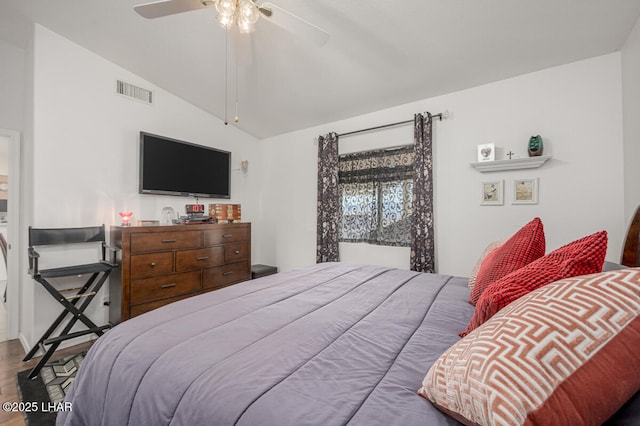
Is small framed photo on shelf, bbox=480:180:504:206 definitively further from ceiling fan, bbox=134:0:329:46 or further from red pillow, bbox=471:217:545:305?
ceiling fan, bbox=134:0:329:46

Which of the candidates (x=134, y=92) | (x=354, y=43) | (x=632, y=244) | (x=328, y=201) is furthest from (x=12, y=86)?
(x=632, y=244)

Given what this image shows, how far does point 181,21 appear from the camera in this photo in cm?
235

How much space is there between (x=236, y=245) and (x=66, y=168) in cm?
179

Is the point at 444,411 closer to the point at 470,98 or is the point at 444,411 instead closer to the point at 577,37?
the point at 577,37

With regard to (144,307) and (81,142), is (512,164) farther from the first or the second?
(81,142)

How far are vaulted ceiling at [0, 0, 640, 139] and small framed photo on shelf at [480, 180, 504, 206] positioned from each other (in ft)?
3.25

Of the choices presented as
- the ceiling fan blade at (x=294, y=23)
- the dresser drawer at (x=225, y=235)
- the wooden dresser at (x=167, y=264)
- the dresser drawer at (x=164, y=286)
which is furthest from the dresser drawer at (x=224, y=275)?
the ceiling fan blade at (x=294, y=23)

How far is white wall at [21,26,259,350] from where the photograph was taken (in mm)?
2443

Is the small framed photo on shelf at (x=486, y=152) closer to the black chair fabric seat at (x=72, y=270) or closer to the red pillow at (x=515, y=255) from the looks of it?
the red pillow at (x=515, y=255)

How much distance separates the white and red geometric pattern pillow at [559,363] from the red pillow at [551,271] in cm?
19

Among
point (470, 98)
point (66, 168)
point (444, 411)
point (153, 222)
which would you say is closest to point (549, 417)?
point (444, 411)

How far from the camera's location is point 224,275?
11.1 feet

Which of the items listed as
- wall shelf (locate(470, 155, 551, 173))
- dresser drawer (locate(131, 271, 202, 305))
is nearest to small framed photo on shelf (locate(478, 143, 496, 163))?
wall shelf (locate(470, 155, 551, 173))

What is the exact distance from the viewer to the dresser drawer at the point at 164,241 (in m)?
2.60
